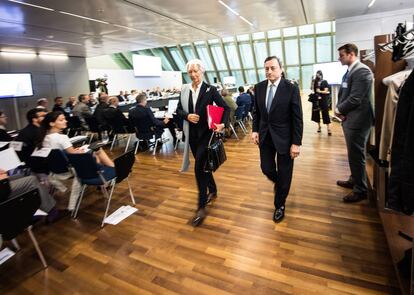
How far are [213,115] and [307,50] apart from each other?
48.4ft

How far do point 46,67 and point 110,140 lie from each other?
20.0 feet

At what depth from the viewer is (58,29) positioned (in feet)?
22.8

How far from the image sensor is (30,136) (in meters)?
3.57

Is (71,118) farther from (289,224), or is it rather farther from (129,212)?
(289,224)

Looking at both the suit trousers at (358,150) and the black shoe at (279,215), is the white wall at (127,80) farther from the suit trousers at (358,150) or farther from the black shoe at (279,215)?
the suit trousers at (358,150)

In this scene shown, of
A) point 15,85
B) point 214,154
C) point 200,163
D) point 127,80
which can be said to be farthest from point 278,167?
point 127,80

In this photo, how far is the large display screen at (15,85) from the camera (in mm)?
9344

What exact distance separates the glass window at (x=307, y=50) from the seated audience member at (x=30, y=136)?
1437 centimetres

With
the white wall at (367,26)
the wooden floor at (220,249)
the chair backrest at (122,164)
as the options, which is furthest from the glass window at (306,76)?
the chair backrest at (122,164)

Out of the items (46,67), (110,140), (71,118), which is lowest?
(110,140)

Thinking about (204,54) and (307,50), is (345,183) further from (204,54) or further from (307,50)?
(204,54)

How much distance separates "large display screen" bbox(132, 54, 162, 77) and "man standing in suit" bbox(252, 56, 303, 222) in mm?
12373

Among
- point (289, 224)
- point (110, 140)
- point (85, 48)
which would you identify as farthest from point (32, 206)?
point (85, 48)

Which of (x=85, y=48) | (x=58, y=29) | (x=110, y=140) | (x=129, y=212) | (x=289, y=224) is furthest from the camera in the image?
(x=85, y=48)
